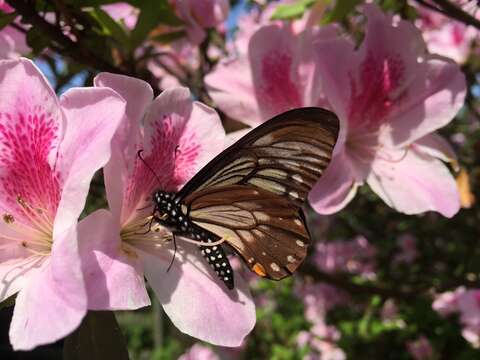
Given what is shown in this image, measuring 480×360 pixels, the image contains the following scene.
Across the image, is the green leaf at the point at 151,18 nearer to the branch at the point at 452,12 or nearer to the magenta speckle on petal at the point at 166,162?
the magenta speckle on petal at the point at 166,162

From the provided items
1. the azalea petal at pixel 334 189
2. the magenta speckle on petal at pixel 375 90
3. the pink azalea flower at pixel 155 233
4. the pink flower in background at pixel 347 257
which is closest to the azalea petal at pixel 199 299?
the pink azalea flower at pixel 155 233

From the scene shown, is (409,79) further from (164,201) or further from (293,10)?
(164,201)

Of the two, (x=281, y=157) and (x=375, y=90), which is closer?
(x=281, y=157)

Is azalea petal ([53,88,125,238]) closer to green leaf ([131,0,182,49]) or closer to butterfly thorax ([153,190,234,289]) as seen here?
butterfly thorax ([153,190,234,289])

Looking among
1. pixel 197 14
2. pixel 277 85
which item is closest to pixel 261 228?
pixel 277 85

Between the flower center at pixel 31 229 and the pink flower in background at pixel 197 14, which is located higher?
the flower center at pixel 31 229
